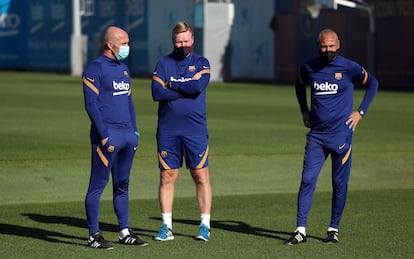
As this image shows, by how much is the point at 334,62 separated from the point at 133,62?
182ft

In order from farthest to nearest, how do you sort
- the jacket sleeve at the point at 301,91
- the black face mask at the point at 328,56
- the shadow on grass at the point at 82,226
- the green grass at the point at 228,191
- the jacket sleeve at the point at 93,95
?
1. the shadow on grass at the point at 82,226
2. the jacket sleeve at the point at 301,91
3. the black face mask at the point at 328,56
4. the green grass at the point at 228,191
5. the jacket sleeve at the point at 93,95

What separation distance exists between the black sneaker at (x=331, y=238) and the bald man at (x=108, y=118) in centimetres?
175

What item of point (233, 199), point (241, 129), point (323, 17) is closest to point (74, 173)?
point (233, 199)

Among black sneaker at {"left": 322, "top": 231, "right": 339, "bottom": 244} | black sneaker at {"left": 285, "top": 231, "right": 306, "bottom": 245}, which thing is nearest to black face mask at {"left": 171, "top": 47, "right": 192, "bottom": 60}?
black sneaker at {"left": 285, "top": 231, "right": 306, "bottom": 245}

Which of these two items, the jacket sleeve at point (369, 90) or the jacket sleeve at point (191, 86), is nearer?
the jacket sleeve at point (191, 86)

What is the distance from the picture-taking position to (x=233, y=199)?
15305 mm

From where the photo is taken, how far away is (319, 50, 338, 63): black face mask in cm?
1126

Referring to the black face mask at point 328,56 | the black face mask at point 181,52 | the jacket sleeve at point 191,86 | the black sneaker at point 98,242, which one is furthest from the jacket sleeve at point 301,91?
the black sneaker at point 98,242

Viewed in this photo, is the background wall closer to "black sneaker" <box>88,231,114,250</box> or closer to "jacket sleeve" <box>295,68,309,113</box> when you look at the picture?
"jacket sleeve" <box>295,68,309,113</box>

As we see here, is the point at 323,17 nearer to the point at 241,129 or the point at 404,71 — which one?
the point at 404,71

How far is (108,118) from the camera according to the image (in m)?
10.9

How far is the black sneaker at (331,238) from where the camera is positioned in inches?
446

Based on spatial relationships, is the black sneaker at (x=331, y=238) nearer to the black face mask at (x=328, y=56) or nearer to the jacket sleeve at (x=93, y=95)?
the black face mask at (x=328, y=56)

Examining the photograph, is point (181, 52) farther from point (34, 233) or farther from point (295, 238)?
point (34, 233)
